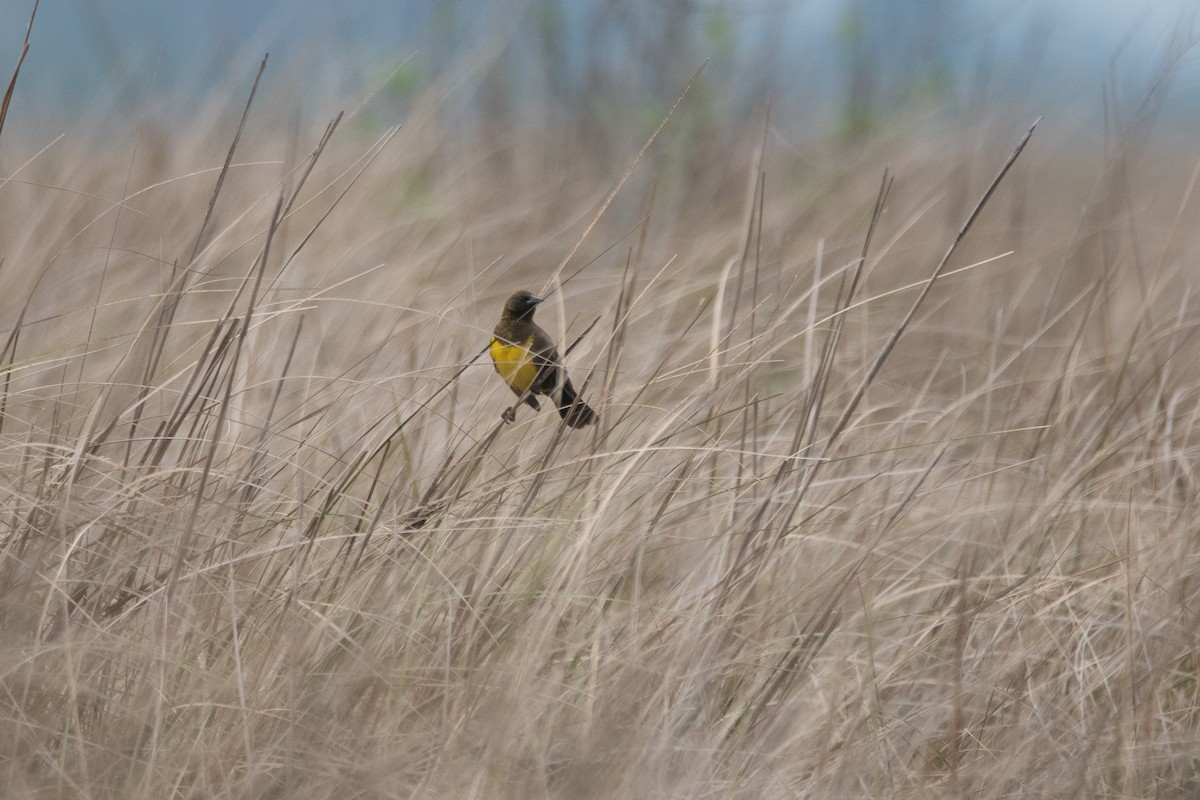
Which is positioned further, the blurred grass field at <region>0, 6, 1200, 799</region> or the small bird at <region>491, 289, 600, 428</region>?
the small bird at <region>491, 289, 600, 428</region>

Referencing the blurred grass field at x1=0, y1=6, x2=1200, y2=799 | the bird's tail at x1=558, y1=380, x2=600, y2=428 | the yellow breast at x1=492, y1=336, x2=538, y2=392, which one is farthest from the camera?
the yellow breast at x1=492, y1=336, x2=538, y2=392

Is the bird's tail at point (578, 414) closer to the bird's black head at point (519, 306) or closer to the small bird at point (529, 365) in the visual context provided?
the small bird at point (529, 365)

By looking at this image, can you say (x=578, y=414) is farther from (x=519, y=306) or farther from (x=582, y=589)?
(x=519, y=306)

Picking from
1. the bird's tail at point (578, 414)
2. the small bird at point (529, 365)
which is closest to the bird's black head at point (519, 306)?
the small bird at point (529, 365)

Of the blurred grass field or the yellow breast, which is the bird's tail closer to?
the blurred grass field

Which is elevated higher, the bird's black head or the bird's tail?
the bird's black head

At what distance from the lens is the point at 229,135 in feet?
19.1

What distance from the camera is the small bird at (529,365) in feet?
7.59

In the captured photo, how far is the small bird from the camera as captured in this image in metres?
2.31

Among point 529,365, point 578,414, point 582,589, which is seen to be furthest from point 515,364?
point 582,589

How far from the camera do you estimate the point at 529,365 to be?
2.91m

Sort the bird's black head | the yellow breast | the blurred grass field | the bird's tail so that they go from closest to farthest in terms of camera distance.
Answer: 1. the blurred grass field
2. the bird's tail
3. the yellow breast
4. the bird's black head

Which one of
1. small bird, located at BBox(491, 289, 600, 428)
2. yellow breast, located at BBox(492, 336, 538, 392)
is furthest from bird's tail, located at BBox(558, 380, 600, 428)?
yellow breast, located at BBox(492, 336, 538, 392)

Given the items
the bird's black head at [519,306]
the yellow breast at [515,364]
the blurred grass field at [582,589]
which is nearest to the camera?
the blurred grass field at [582,589]
